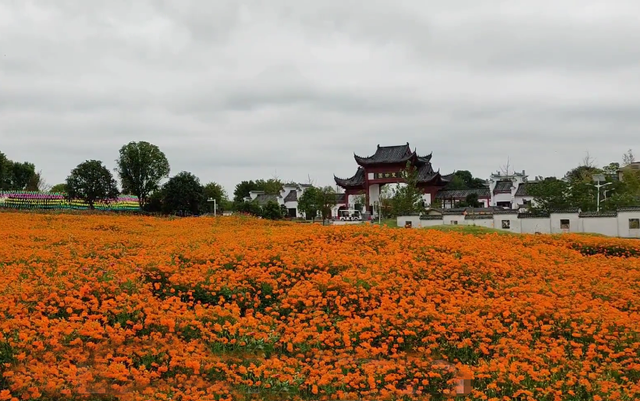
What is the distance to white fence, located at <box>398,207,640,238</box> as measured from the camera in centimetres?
2294

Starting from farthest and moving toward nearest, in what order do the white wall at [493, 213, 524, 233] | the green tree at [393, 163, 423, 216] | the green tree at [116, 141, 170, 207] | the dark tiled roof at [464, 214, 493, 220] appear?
1. the green tree at [116, 141, 170, 207]
2. the green tree at [393, 163, 423, 216]
3. the dark tiled roof at [464, 214, 493, 220]
4. the white wall at [493, 213, 524, 233]

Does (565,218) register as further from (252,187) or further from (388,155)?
(252,187)

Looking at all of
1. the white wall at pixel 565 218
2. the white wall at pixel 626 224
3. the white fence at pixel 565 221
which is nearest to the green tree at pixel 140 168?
the white fence at pixel 565 221

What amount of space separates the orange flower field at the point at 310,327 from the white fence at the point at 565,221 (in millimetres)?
14390

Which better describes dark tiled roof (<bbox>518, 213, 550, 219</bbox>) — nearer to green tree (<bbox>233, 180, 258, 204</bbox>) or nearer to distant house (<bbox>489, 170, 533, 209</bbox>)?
distant house (<bbox>489, 170, 533, 209</bbox>)

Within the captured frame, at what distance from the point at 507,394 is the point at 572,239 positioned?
11.9 meters

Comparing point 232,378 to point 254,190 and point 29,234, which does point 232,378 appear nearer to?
point 29,234

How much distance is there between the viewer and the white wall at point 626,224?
2277 cm

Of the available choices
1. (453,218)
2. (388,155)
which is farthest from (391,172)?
(453,218)

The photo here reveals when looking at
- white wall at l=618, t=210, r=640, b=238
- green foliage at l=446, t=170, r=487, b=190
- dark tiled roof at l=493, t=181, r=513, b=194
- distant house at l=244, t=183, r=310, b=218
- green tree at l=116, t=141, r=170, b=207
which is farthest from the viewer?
green foliage at l=446, t=170, r=487, b=190

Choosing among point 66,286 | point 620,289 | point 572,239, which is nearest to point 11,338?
point 66,286

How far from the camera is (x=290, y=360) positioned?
526 centimetres

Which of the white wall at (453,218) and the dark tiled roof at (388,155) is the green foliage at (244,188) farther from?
the white wall at (453,218)

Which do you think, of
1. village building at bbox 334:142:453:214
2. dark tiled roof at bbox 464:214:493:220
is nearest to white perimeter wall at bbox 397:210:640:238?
dark tiled roof at bbox 464:214:493:220
